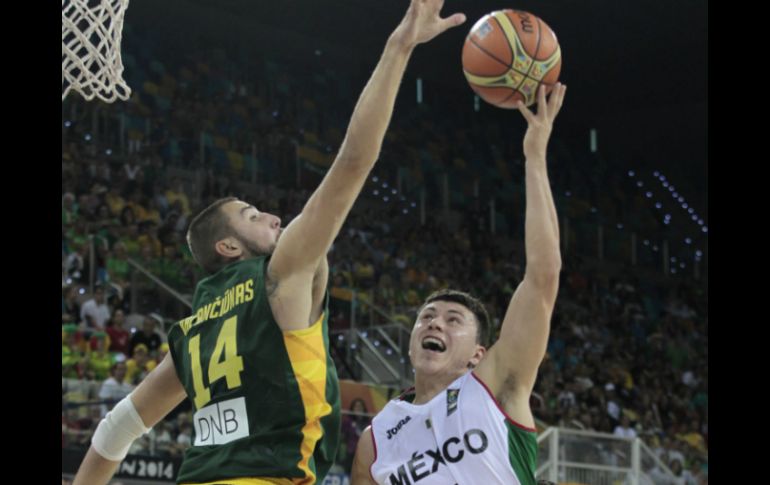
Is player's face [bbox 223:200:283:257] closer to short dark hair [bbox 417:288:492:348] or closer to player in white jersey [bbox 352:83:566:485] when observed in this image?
player in white jersey [bbox 352:83:566:485]

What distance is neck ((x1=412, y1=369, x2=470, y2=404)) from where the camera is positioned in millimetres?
4434

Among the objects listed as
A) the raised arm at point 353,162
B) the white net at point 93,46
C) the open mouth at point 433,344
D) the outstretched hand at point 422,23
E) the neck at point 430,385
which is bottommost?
the neck at point 430,385

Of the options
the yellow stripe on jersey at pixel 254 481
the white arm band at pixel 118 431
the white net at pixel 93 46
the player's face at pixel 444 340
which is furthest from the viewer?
the white net at pixel 93 46

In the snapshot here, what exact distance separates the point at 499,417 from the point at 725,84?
282 cm

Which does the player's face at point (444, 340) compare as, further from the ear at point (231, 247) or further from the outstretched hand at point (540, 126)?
the ear at point (231, 247)

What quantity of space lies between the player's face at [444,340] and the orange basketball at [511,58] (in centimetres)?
87

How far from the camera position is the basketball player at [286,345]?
10.9ft

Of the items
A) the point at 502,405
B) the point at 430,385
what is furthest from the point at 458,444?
the point at 430,385

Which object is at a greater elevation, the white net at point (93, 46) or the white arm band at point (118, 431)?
the white net at point (93, 46)

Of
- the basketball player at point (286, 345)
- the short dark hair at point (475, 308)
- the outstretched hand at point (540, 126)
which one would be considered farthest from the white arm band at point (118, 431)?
the outstretched hand at point (540, 126)

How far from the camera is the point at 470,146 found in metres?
20.8

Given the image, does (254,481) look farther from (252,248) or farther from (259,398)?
(252,248)

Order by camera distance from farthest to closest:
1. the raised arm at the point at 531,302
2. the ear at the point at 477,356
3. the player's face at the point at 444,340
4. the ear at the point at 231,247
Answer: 1. the ear at the point at 477,356
2. the player's face at the point at 444,340
3. the raised arm at the point at 531,302
4. the ear at the point at 231,247
